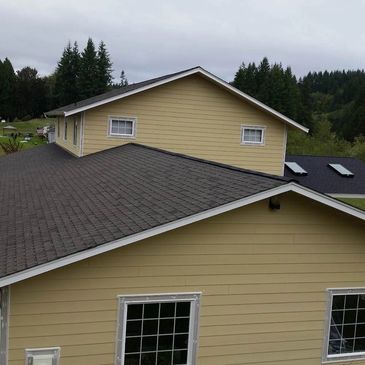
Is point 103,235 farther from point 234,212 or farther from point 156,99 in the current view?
point 156,99

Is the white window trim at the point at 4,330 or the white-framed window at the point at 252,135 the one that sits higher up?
the white-framed window at the point at 252,135

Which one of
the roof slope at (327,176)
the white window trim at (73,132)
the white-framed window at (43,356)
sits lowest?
the white-framed window at (43,356)

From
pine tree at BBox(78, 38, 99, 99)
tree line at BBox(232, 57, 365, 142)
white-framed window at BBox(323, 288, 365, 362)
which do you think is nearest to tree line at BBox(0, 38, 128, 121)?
pine tree at BBox(78, 38, 99, 99)

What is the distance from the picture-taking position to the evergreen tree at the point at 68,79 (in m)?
85.3

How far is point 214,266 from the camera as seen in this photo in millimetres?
7441

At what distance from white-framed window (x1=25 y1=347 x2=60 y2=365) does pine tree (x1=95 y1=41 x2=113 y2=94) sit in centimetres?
8164

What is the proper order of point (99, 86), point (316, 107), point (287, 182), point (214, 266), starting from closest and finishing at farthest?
point (287, 182)
point (214, 266)
point (99, 86)
point (316, 107)

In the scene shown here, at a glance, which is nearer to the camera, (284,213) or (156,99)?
(284,213)

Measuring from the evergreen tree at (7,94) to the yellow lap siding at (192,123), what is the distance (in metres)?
74.5

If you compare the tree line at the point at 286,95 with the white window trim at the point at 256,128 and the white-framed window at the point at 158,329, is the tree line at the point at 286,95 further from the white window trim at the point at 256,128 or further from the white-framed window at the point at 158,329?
the white-framed window at the point at 158,329

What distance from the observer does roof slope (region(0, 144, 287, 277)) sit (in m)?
6.70

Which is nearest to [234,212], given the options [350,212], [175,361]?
[350,212]

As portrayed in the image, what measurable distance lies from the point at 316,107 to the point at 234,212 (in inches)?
4703

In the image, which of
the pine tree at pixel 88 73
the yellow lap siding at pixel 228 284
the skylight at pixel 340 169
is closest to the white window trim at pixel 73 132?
the yellow lap siding at pixel 228 284
